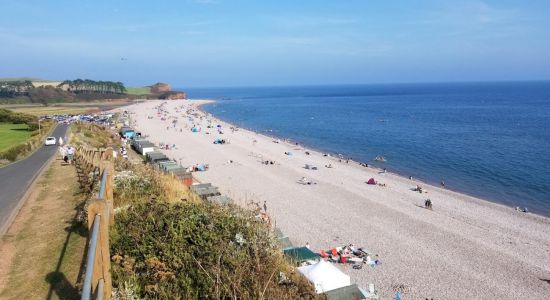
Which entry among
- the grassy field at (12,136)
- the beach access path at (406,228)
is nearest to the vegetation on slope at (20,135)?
the grassy field at (12,136)

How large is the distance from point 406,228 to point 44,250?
17.3 metres

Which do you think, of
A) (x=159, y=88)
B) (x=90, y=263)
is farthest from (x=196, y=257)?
(x=159, y=88)

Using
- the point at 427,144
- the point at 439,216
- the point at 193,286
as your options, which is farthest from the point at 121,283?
the point at 427,144

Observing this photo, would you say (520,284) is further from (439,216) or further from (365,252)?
(439,216)

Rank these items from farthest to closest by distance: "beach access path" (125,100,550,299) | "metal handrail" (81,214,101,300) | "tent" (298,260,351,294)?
"beach access path" (125,100,550,299), "tent" (298,260,351,294), "metal handrail" (81,214,101,300)

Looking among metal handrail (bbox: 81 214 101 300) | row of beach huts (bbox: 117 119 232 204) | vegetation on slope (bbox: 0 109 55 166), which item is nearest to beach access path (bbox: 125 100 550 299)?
row of beach huts (bbox: 117 119 232 204)

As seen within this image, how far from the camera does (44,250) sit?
748 cm

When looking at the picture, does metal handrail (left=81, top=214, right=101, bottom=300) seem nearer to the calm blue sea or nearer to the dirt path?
the dirt path

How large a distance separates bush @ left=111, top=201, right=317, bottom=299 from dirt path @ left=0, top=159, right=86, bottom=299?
0.93 metres

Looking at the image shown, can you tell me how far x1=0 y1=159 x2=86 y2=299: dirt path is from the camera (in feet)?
19.5

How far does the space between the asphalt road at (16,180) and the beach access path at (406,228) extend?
8.94m

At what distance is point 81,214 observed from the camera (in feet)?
28.3

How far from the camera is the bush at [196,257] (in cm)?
542

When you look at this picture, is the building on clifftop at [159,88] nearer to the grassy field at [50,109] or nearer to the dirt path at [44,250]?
the grassy field at [50,109]
